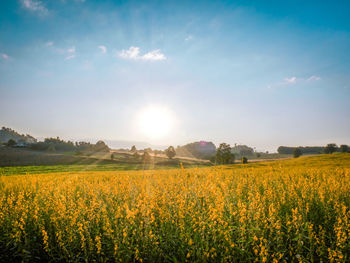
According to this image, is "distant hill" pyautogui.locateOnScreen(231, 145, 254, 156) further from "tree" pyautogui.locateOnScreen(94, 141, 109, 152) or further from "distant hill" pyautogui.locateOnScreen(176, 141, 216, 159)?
"tree" pyautogui.locateOnScreen(94, 141, 109, 152)

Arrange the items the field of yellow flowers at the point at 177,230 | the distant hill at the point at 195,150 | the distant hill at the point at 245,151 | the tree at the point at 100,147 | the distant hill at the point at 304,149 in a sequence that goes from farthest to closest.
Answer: the distant hill at the point at 195,150 → the distant hill at the point at 245,151 → the distant hill at the point at 304,149 → the tree at the point at 100,147 → the field of yellow flowers at the point at 177,230

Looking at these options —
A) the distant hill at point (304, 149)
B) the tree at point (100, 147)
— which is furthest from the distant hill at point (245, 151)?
the tree at point (100, 147)

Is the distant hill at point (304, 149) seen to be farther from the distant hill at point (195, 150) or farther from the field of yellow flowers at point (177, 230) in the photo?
the field of yellow flowers at point (177, 230)

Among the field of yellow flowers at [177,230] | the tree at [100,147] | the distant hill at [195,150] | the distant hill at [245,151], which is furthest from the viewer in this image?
the distant hill at [195,150]

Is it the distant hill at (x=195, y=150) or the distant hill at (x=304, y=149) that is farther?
the distant hill at (x=195, y=150)

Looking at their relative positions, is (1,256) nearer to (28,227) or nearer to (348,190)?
(28,227)

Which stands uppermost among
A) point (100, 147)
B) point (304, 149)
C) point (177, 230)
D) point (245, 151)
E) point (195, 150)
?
point (177, 230)

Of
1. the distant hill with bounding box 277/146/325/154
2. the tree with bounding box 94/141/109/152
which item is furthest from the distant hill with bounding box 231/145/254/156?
the tree with bounding box 94/141/109/152

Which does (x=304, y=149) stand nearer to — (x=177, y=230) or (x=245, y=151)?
(x=245, y=151)

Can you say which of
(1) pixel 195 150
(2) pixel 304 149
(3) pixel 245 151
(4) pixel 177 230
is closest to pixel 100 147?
(1) pixel 195 150

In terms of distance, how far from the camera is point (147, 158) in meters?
68.8

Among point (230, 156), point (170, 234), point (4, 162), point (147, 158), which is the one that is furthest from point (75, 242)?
point (147, 158)

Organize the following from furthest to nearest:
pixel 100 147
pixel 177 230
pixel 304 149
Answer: pixel 304 149
pixel 100 147
pixel 177 230

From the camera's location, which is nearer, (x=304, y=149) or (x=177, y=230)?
(x=177, y=230)
